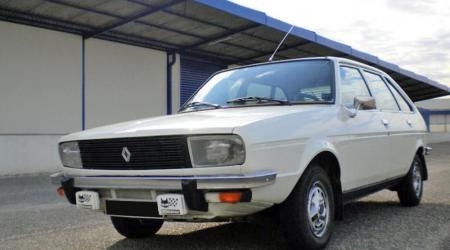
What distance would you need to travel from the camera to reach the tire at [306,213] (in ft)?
12.5

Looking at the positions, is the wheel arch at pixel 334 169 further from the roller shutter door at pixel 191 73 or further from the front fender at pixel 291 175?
the roller shutter door at pixel 191 73

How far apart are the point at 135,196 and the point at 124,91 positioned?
12628 millimetres

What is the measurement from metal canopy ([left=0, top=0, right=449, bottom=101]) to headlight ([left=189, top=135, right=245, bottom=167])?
31.2 ft

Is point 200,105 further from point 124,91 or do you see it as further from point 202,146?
point 124,91

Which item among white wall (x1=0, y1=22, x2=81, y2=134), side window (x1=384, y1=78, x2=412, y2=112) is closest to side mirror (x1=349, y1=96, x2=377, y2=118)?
side window (x1=384, y1=78, x2=412, y2=112)

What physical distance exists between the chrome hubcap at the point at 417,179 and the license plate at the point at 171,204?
4.00 m

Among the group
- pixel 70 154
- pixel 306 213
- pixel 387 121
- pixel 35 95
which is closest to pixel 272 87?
Answer: pixel 306 213

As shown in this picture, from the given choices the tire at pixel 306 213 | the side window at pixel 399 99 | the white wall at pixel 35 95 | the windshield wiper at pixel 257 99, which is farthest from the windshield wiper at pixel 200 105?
the white wall at pixel 35 95

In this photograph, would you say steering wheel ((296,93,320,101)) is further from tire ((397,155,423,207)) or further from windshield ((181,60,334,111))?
tire ((397,155,423,207))

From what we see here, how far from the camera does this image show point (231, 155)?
11.5 ft

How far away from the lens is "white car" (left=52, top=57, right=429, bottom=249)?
11.5 ft

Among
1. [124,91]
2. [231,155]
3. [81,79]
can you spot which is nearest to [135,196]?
[231,155]

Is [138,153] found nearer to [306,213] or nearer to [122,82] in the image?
[306,213]

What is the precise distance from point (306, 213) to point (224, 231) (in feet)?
4.60
